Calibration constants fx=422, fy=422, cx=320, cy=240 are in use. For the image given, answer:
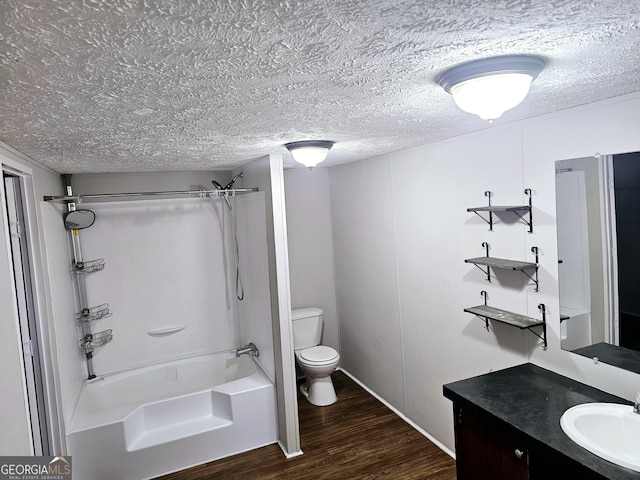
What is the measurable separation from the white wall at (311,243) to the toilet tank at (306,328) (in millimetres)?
232

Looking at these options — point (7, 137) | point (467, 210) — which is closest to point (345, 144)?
point (467, 210)

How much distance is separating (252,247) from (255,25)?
2.90 metres

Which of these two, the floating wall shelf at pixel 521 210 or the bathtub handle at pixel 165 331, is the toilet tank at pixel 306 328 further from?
the floating wall shelf at pixel 521 210

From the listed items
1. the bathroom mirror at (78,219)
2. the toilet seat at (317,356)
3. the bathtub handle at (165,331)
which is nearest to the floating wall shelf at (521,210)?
the toilet seat at (317,356)

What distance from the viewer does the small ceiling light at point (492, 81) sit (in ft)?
3.97

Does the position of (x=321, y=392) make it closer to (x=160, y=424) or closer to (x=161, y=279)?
(x=160, y=424)

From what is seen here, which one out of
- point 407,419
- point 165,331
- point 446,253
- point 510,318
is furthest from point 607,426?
point 165,331

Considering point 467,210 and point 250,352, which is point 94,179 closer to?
point 250,352

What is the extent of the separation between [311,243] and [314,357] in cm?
118

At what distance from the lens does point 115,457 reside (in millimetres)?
2982

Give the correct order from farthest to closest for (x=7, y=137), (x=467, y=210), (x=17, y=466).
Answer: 1. (x=467, y=210)
2. (x=7, y=137)
3. (x=17, y=466)

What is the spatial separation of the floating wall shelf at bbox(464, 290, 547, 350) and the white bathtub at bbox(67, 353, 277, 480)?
1.75m

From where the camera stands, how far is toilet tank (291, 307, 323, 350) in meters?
4.20

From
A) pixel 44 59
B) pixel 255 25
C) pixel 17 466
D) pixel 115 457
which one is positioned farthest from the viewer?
pixel 115 457
